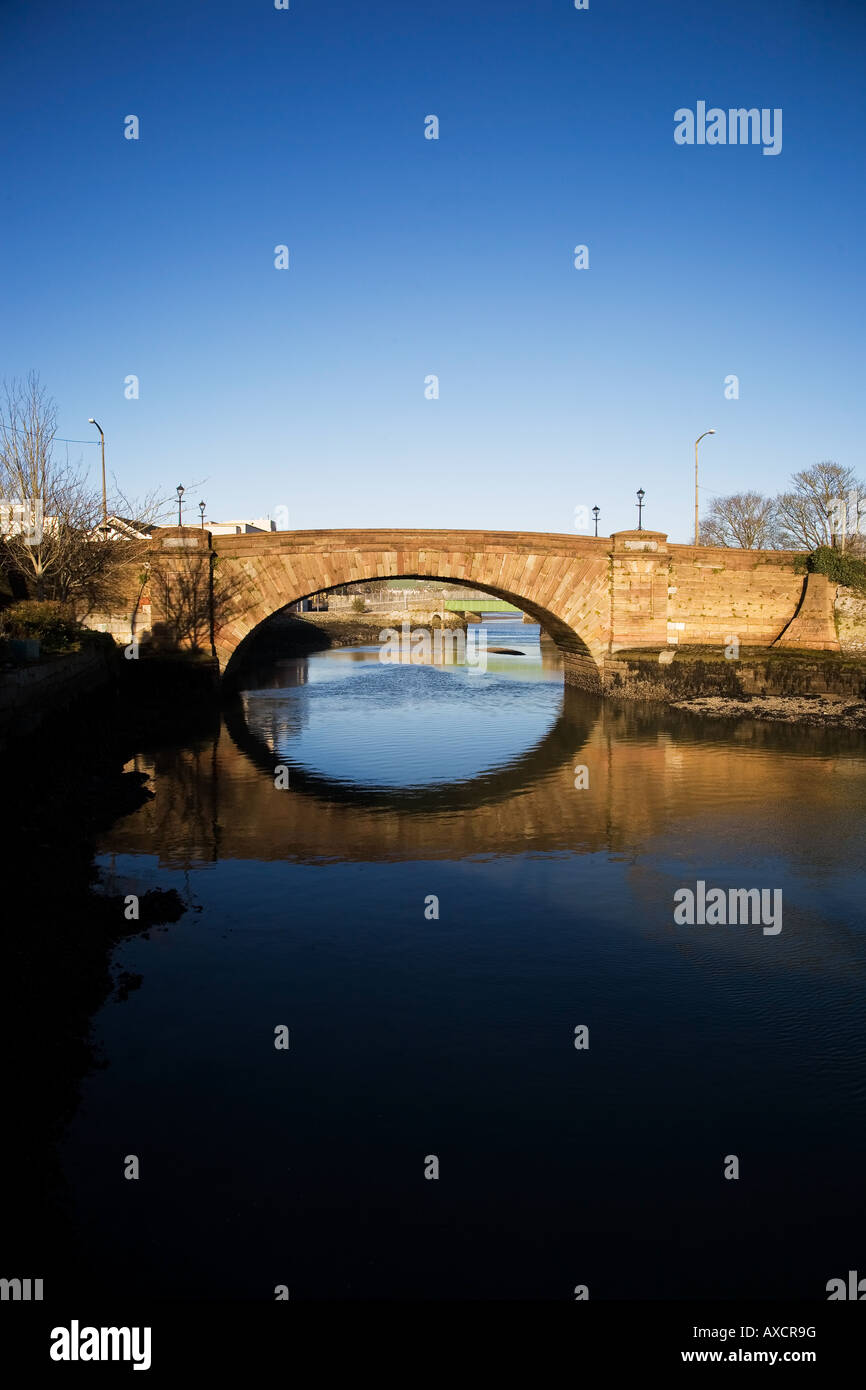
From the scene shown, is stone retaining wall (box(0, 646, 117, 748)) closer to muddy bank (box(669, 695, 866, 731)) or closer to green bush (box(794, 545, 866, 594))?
muddy bank (box(669, 695, 866, 731))

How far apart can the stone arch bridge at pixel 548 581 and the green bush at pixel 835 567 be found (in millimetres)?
423

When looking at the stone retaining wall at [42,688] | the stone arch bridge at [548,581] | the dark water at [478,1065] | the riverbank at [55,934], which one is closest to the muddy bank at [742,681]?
the stone arch bridge at [548,581]

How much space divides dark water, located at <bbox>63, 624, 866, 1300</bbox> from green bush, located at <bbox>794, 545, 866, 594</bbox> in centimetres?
2281

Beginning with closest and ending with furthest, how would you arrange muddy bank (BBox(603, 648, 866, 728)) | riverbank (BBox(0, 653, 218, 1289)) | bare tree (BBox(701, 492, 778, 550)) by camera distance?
riverbank (BBox(0, 653, 218, 1289)), muddy bank (BBox(603, 648, 866, 728)), bare tree (BBox(701, 492, 778, 550))

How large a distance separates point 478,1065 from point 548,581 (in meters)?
28.1

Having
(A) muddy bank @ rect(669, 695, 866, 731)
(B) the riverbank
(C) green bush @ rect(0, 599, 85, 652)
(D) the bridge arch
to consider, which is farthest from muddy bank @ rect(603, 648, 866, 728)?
(C) green bush @ rect(0, 599, 85, 652)

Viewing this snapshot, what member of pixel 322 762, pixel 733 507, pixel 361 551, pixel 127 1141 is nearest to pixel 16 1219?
pixel 127 1141

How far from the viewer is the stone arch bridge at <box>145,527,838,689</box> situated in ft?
107

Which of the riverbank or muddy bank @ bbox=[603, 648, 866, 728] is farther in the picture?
muddy bank @ bbox=[603, 648, 866, 728]

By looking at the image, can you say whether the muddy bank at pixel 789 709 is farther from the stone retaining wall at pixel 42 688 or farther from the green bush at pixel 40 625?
the green bush at pixel 40 625

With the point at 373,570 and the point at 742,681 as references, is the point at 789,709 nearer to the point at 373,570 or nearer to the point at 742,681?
the point at 742,681

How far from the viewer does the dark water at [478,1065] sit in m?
5.77
